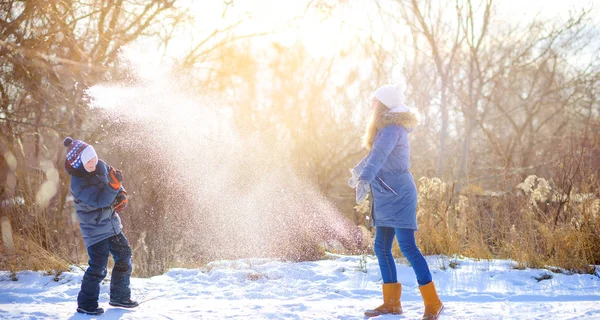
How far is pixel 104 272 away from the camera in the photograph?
4.04 m

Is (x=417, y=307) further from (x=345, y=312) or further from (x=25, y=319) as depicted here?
(x=25, y=319)

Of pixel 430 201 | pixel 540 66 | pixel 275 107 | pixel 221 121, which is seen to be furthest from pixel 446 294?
pixel 540 66

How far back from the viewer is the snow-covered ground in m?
3.97

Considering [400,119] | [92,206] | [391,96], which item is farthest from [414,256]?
[92,206]

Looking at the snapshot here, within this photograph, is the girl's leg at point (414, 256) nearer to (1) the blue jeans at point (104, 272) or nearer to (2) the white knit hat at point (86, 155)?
(1) the blue jeans at point (104, 272)

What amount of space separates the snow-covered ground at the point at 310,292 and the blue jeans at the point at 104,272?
0.13 m

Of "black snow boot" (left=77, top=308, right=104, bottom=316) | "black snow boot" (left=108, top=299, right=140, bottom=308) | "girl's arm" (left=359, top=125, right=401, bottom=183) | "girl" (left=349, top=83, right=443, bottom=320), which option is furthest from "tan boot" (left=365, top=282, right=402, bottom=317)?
"black snow boot" (left=77, top=308, right=104, bottom=316)

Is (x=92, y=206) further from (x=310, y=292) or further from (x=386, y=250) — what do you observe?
(x=386, y=250)

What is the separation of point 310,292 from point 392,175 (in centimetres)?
168

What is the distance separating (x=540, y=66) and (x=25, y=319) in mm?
21213

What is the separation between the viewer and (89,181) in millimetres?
3939

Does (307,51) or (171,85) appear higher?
(307,51)

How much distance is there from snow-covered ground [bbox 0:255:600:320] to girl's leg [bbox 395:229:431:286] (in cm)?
37

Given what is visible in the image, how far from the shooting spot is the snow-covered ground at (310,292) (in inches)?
156
